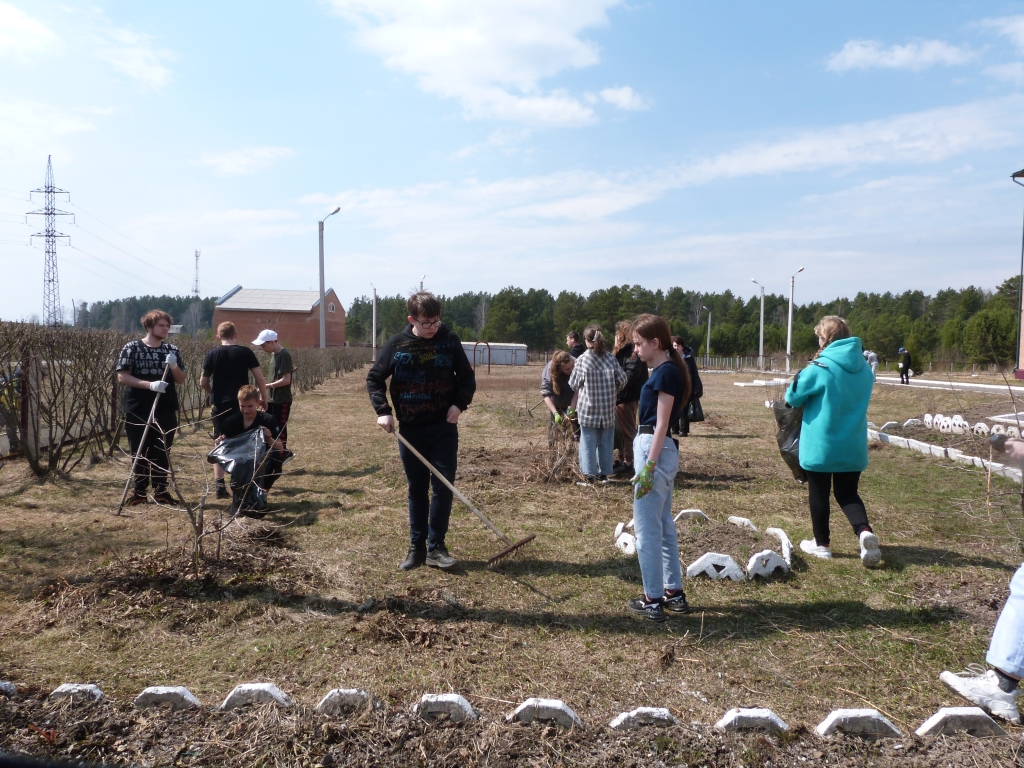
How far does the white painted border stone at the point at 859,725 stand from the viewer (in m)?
2.62

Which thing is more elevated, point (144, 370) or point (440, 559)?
point (144, 370)

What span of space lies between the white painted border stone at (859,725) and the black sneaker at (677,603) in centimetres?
116

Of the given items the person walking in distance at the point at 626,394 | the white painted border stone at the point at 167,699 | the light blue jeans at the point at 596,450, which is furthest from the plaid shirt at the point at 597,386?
the white painted border stone at the point at 167,699

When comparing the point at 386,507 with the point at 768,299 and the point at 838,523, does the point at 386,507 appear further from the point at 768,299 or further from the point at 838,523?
the point at 768,299

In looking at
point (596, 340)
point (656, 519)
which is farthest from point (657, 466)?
point (596, 340)

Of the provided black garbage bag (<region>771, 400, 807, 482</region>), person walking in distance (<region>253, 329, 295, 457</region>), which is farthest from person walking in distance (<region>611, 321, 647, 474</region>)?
person walking in distance (<region>253, 329, 295, 457</region>)

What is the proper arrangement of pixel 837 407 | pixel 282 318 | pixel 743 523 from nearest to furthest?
pixel 837 407 → pixel 743 523 → pixel 282 318

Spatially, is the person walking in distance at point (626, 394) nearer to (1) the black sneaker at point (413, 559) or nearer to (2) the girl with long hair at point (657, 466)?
(1) the black sneaker at point (413, 559)

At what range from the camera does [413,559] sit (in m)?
4.49

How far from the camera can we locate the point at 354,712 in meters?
2.69

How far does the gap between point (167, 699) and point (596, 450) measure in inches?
191

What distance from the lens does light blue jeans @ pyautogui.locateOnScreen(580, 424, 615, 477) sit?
275 inches

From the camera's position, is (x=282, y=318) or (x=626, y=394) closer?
(x=626, y=394)

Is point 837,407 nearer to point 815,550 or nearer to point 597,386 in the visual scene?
point 815,550
